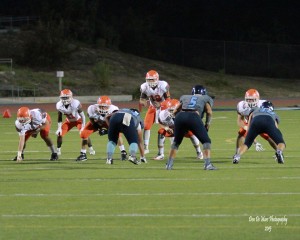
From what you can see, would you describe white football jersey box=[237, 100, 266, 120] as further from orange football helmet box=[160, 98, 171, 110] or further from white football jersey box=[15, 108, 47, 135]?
white football jersey box=[15, 108, 47, 135]

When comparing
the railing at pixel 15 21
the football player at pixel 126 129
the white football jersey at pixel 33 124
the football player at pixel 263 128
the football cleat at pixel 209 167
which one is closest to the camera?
the football cleat at pixel 209 167

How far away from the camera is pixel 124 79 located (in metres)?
50.1

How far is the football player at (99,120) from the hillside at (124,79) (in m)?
26.0

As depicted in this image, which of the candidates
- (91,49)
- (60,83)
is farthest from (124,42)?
(60,83)

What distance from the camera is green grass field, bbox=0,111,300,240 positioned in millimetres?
10633

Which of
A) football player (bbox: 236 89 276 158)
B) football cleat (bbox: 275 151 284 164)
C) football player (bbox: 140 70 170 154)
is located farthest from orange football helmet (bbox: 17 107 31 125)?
football cleat (bbox: 275 151 284 164)

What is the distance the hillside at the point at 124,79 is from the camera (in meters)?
46.7

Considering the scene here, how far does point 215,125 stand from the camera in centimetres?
3011

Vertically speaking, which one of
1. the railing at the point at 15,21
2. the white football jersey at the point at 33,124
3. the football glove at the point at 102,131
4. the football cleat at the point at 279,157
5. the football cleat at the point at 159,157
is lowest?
the football cleat at the point at 159,157

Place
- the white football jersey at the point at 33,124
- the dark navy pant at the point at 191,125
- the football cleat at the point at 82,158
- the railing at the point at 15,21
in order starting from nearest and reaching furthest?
the dark navy pant at the point at 191,125 < the football cleat at the point at 82,158 < the white football jersey at the point at 33,124 < the railing at the point at 15,21

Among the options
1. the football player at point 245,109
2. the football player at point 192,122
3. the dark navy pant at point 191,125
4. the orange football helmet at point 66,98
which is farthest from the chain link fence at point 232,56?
the dark navy pant at point 191,125

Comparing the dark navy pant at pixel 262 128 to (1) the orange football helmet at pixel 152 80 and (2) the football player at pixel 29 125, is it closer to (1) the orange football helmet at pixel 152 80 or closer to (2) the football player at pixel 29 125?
(2) the football player at pixel 29 125

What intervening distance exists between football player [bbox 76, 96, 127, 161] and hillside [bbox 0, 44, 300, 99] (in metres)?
26.0

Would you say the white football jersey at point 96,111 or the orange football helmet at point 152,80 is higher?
the orange football helmet at point 152,80
